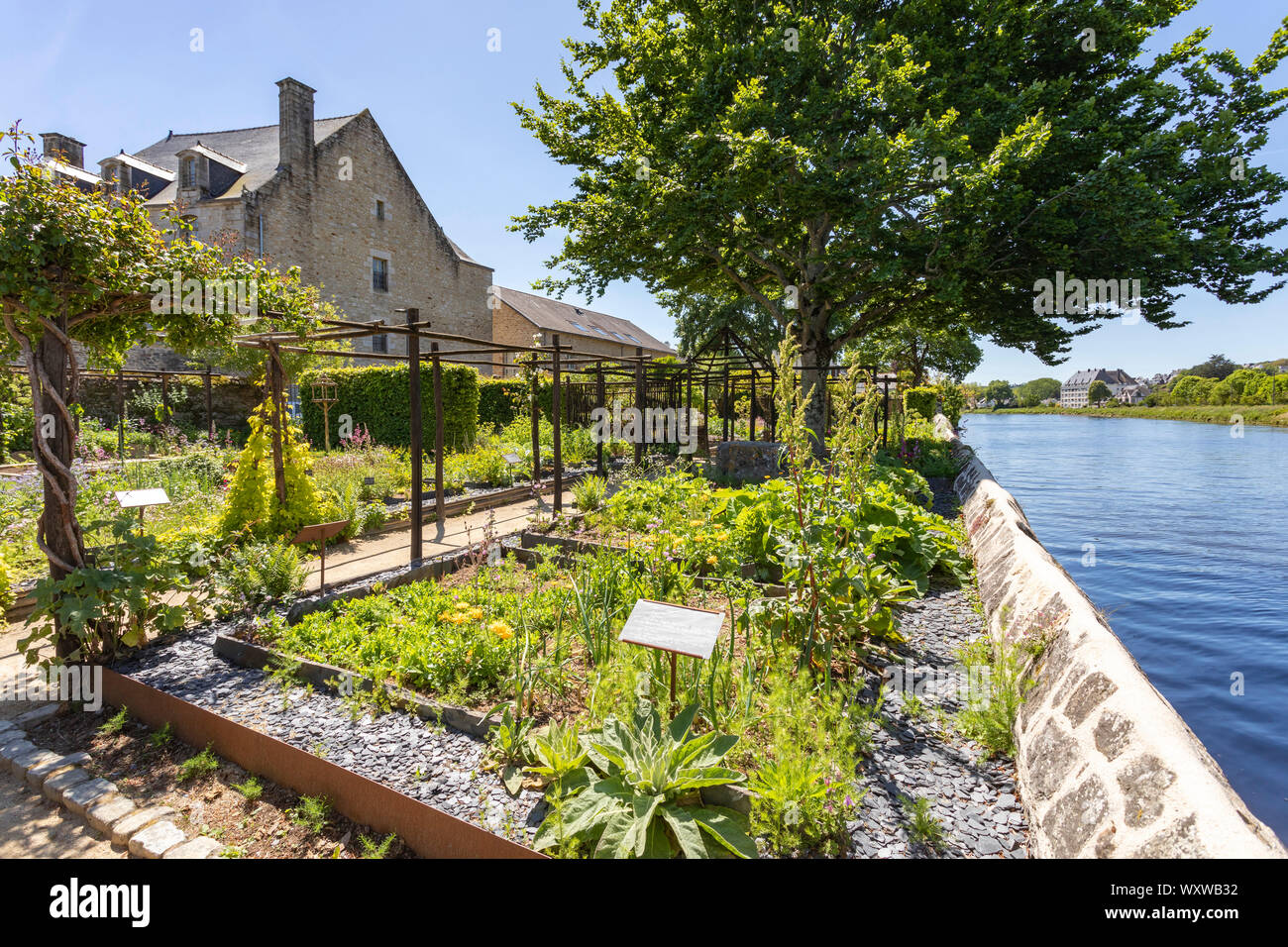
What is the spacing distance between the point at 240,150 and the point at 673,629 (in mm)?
26939

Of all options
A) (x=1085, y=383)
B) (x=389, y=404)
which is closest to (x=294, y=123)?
(x=389, y=404)

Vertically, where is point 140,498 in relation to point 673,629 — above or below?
above

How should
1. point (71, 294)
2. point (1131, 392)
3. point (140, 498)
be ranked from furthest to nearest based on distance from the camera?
point (1131, 392) < point (140, 498) < point (71, 294)

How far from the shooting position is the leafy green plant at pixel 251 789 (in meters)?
2.78

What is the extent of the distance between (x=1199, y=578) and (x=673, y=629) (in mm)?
8646

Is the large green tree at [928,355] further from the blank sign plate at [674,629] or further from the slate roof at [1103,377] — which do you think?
the slate roof at [1103,377]

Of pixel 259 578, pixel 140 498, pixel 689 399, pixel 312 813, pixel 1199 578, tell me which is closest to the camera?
pixel 312 813

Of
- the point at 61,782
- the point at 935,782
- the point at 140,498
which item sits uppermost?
the point at 140,498

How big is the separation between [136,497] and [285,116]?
20288 millimetres

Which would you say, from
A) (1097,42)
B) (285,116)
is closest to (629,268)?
(1097,42)

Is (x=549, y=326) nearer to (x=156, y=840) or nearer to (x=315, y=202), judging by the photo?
(x=315, y=202)

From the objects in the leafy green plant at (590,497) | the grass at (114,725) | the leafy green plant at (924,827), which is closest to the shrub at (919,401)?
the leafy green plant at (590,497)

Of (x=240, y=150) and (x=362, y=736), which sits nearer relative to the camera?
(x=362, y=736)

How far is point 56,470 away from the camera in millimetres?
3998
